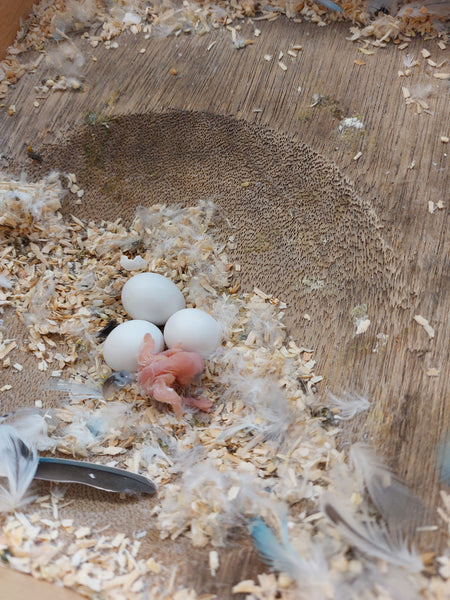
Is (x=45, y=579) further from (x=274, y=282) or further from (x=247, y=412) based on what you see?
(x=274, y=282)

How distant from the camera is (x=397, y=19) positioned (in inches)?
58.0

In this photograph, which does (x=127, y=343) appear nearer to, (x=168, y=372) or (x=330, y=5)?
(x=168, y=372)

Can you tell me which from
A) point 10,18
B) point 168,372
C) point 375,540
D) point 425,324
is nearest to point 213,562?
point 375,540

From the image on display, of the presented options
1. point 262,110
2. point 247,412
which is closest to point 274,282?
point 247,412

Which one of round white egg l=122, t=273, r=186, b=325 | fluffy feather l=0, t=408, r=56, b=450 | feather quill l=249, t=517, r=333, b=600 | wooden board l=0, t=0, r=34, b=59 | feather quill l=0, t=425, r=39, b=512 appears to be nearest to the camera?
feather quill l=249, t=517, r=333, b=600

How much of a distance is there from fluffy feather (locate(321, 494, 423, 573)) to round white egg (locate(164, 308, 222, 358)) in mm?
462

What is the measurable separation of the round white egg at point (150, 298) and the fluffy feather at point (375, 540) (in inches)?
23.9

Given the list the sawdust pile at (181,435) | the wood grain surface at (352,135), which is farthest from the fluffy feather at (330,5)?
the sawdust pile at (181,435)

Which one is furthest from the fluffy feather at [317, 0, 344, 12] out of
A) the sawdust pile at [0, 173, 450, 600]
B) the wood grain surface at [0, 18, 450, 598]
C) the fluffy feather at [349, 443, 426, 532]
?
the fluffy feather at [349, 443, 426, 532]

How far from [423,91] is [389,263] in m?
0.47

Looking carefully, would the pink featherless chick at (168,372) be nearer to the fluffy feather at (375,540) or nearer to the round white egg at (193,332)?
the round white egg at (193,332)

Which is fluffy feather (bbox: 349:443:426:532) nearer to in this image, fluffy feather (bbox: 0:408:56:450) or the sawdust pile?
the sawdust pile

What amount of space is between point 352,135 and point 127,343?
0.73 meters

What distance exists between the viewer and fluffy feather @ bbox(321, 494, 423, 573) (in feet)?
3.11
